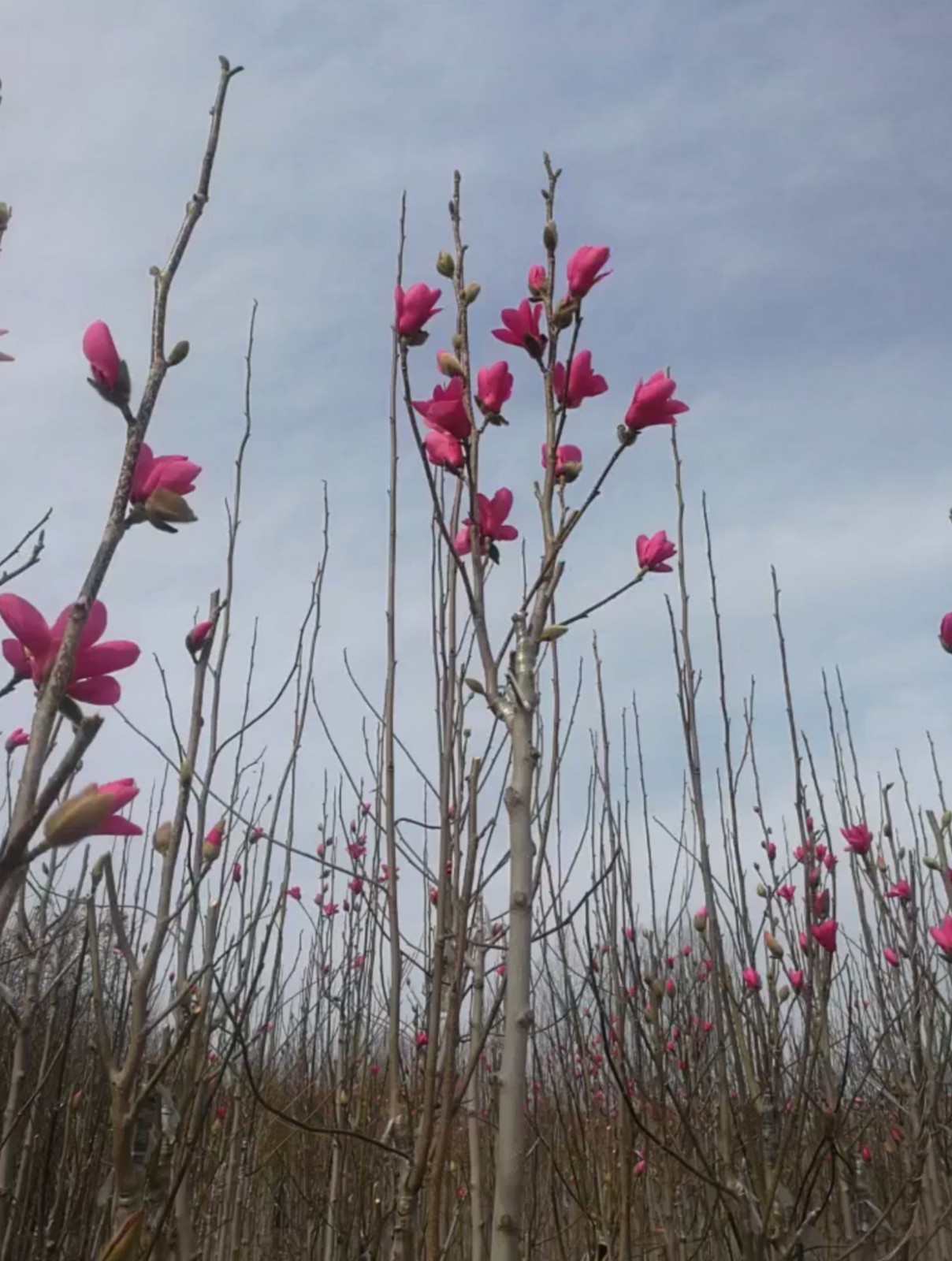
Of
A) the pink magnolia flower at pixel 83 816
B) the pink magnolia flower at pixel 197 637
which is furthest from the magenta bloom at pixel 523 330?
the pink magnolia flower at pixel 83 816

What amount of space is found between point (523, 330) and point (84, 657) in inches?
37.8

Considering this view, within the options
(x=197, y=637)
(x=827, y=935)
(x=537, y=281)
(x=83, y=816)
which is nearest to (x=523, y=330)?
(x=537, y=281)

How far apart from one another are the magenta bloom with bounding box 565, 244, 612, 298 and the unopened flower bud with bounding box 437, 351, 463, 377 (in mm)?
217

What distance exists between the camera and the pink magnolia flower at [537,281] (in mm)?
1519

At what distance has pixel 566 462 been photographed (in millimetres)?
1494

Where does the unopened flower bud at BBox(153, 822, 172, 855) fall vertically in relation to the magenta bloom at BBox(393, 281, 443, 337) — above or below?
below

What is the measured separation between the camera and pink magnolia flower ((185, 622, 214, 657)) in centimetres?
156

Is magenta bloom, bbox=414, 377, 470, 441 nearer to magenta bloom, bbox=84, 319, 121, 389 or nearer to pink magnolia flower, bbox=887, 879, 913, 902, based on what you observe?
magenta bloom, bbox=84, 319, 121, 389

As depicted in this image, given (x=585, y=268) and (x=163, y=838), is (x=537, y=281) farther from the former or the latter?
(x=163, y=838)

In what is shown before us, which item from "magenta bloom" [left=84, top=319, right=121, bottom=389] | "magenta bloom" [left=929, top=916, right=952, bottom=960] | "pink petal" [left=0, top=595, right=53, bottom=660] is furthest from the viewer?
"magenta bloom" [left=929, top=916, right=952, bottom=960]

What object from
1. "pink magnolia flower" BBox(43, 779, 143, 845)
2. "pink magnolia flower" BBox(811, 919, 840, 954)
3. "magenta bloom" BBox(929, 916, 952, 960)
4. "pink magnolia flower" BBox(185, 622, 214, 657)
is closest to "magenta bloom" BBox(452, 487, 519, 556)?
"pink magnolia flower" BBox(185, 622, 214, 657)

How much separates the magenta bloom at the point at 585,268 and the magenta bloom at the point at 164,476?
82 cm

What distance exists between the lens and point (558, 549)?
4.59 ft

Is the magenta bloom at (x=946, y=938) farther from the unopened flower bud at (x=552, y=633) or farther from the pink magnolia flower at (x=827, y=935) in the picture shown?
the unopened flower bud at (x=552, y=633)
